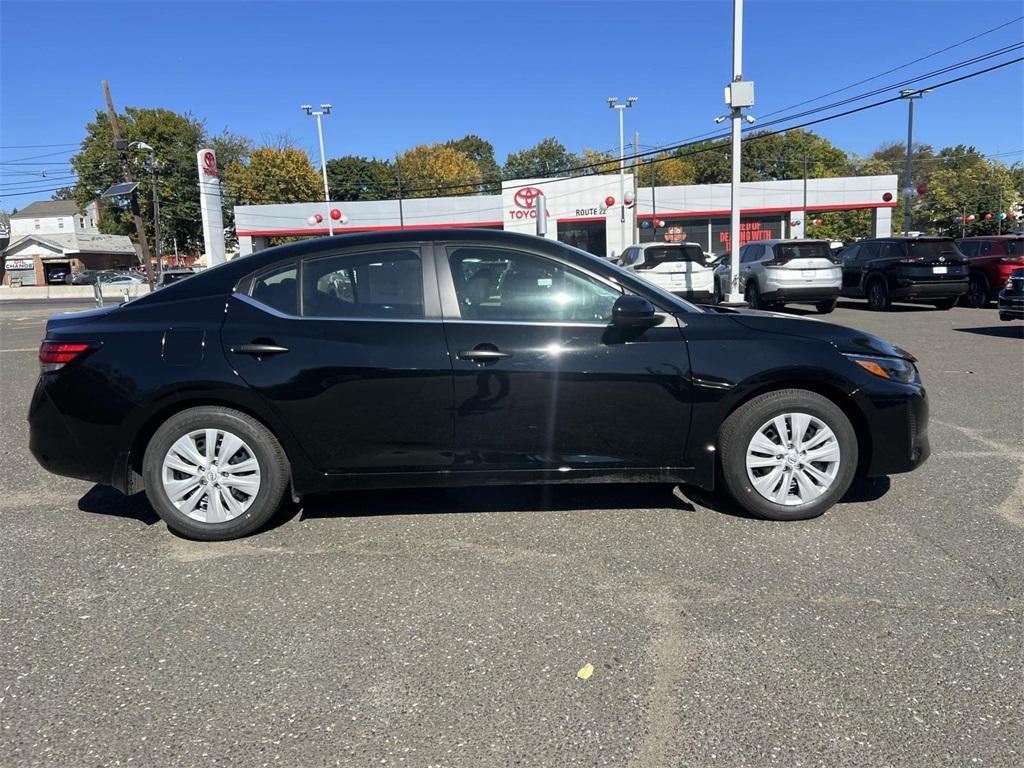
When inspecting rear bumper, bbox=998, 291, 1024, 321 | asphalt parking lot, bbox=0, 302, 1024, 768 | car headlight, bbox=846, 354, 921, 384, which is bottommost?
asphalt parking lot, bbox=0, 302, 1024, 768

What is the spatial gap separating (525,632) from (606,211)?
4199 cm

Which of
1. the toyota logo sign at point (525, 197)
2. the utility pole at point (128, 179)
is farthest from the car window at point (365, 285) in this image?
the toyota logo sign at point (525, 197)

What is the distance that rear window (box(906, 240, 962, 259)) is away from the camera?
50.0 feet

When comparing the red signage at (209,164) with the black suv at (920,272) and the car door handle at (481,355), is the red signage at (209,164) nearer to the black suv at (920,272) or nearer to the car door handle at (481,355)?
the black suv at (920,272)

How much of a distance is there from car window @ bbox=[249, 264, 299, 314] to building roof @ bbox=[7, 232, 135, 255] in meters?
72.9

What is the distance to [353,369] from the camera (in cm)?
373

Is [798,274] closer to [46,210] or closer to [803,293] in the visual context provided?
[803,293]

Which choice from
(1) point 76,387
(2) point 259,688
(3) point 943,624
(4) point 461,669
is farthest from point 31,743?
(3) point 943,624

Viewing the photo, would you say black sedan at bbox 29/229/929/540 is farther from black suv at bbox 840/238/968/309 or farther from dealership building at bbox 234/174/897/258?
dealership building at bbox 234/174/897/258

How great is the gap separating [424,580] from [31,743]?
158 centimetres

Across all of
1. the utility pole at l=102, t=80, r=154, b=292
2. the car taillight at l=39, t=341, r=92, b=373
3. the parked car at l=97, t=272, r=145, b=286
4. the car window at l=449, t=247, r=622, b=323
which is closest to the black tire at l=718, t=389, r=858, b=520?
the car window at l=449, t=247, r=622, b=323

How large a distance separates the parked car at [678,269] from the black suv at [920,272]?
3.87 m

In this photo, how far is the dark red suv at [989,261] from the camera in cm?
1536

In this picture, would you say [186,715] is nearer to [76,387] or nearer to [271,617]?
[271,617]
